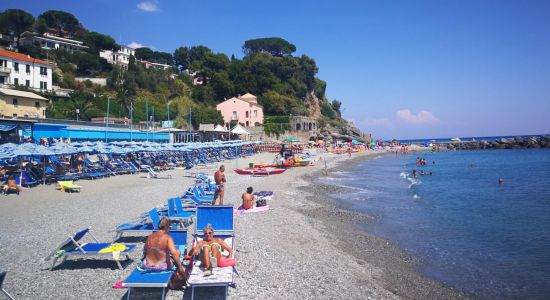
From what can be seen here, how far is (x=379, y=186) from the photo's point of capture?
23.9 m

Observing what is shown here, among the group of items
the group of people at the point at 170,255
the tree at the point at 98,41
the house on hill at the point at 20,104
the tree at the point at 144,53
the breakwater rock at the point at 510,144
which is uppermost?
the tree at the point at 144,53

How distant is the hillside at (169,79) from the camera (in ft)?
175

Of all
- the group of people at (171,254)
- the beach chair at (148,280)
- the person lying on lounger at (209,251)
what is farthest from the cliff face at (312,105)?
the beach chair at (148,280)

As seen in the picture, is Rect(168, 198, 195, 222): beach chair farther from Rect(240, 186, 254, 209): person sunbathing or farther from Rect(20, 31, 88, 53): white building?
Rect(20, 31, 88, 53): white building

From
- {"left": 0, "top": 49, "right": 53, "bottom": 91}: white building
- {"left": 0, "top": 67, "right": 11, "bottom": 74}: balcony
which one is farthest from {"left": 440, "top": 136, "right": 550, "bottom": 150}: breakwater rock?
{"left": 0, "top": 67, "right": 11, "bottom": 74}: balcony

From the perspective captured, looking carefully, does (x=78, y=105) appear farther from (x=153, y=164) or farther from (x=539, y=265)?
(x=539, y=265)

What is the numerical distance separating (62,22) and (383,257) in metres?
103

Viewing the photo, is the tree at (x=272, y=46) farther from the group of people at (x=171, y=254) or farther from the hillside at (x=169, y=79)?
the group of people at (x=171, y=254)

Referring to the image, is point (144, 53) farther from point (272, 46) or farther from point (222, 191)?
point (222, 191)

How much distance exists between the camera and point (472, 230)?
1314 cm

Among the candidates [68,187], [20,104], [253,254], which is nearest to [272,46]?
[20,104]

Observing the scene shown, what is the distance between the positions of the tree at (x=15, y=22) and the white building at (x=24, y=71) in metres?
26.5

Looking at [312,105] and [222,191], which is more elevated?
[312,105]

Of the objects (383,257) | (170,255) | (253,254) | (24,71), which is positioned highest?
(24,71)
